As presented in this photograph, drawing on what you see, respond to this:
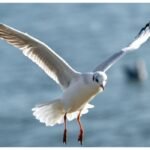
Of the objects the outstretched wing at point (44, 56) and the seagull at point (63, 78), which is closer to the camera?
the seagull at point (63, 78)

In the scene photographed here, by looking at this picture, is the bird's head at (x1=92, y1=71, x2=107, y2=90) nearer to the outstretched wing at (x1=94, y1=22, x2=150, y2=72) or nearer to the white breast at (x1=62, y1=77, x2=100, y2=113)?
the white breast at (x1=62, y1=77, x2=100, y2=113)

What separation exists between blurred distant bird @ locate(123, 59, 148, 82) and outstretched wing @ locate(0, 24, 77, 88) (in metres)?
8.19

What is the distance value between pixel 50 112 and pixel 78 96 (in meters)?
0.31

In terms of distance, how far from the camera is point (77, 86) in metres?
4.41

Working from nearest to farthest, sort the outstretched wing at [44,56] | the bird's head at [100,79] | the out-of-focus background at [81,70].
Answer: the bird's head at [100,79]
the outstretched wing at [44,56]
the out-of-focus background at [81,70]

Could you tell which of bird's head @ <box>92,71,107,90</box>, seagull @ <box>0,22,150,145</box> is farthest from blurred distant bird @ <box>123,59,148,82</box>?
bird's head @ <box>92,71,107,90</box>

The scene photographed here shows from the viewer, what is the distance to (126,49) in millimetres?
4691

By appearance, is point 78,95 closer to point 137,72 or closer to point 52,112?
point 52,112

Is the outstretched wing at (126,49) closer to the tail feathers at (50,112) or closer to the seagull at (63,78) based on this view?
the seagull at (63,78)

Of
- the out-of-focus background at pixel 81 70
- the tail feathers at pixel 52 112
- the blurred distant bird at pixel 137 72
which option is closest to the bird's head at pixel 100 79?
the tail feathers at pixel 52 112

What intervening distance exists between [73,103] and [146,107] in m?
7.38

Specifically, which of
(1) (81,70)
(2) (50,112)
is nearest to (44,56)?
(2) (50,112)

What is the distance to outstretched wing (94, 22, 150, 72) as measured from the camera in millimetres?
4488

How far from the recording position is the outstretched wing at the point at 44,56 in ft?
14.6
